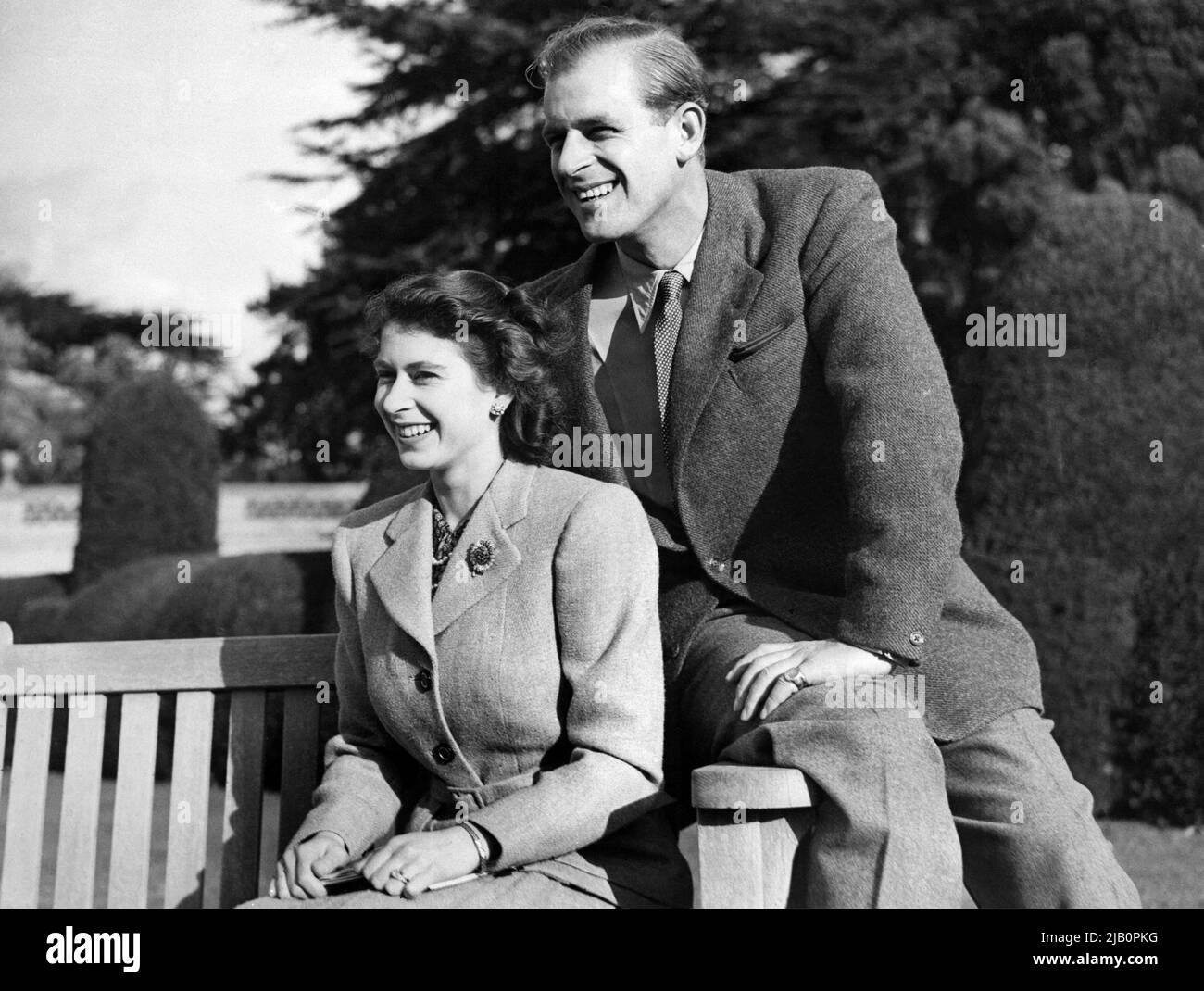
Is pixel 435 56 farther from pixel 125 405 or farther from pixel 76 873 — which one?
pixel 76 873

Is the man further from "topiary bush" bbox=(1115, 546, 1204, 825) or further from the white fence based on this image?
the white fence

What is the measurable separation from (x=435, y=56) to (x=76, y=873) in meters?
12.4

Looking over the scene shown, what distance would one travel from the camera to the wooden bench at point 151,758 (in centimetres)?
318

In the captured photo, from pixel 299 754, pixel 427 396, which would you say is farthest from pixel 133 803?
pixel 427 396

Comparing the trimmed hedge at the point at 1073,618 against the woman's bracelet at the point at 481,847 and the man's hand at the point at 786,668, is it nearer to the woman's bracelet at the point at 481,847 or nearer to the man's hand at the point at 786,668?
the man's hand at the point at 786,668

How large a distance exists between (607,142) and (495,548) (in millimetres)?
871

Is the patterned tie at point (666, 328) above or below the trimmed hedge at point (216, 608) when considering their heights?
above

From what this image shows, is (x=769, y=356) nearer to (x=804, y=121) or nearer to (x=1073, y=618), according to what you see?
(x=1073, y=618)

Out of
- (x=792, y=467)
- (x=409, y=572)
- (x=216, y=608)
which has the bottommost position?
(x=216, y=608)

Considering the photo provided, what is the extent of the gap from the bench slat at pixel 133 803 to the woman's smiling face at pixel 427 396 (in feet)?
3.13

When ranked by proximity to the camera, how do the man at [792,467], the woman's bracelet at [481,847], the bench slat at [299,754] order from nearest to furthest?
1. the woman's bracelet at [481,847]
2. the man at [792,467]
3. the bench slat at [299,754]

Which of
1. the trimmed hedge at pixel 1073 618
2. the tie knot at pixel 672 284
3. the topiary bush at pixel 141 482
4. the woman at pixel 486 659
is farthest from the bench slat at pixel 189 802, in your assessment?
the topiary bush at pixel 141 482

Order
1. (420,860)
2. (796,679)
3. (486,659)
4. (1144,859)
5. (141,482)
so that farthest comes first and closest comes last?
(141,482) < (1144,859) < (486,659) < (796,679) < (420,860)

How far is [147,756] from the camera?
3266 millimetres
